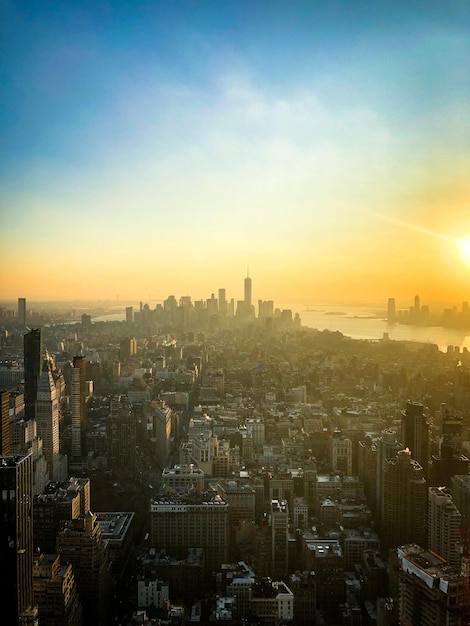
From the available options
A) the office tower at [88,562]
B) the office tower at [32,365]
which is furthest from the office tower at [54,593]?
the office tower at [32,365]

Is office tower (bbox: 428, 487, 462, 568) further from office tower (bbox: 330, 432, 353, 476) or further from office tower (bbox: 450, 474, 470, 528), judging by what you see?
office tower (bbox: 330, 432, 353, 476)

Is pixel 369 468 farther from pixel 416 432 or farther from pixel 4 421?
pixel 4 421

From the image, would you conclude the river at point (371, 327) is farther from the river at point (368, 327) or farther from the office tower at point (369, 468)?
the office tower at point (369, 468)

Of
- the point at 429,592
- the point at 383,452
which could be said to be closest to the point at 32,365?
the point at 383,452

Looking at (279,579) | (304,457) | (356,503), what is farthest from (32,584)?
(304,457)

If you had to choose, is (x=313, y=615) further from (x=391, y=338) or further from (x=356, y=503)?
(x=391, y=338)

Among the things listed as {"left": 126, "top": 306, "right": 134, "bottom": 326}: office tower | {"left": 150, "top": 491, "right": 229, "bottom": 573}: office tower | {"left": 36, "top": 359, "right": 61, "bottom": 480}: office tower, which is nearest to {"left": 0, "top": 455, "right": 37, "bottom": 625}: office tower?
{"left": 150, "top": 491, "right": 229, "bottom": 573}: office tower
